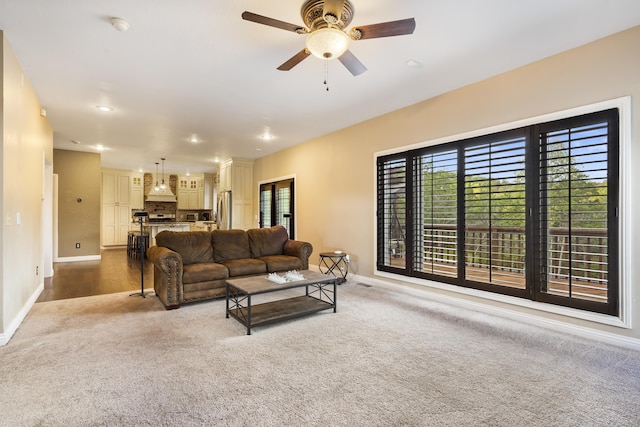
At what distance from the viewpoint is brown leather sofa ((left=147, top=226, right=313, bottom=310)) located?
3.97 meters

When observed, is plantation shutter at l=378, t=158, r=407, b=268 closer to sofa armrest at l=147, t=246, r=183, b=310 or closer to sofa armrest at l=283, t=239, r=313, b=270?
sofa armrest at l=283, t=239, r=313, b=270

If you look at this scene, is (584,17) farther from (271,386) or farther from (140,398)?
(140,398)

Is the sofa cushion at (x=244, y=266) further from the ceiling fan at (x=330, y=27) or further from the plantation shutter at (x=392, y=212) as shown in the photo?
the ceiling fan at (x=330, y=27)

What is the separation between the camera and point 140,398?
2.04 m

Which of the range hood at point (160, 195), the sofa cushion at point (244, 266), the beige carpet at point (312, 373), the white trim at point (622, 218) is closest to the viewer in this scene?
the beige carpet at point (312, 373)

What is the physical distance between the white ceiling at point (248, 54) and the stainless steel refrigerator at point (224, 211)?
354 cm

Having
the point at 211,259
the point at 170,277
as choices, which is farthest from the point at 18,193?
the point at 211,259

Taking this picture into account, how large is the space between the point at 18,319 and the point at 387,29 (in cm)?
443

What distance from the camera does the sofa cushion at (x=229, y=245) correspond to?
16.2 feet

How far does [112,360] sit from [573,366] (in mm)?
3596

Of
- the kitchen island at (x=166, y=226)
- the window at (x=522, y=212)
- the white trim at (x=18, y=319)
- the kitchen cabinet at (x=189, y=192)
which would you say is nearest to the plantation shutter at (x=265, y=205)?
the kitchen island at (x=166, y=226)

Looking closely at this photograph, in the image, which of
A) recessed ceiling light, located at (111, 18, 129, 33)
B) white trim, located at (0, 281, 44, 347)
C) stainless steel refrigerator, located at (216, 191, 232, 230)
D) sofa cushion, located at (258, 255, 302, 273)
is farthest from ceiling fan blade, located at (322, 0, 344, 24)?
stainless steel refrigerator, located at (216, 191, 232, 230)

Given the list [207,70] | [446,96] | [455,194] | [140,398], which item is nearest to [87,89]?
[207,70]

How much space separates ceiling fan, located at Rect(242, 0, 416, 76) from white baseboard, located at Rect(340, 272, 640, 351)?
3064 millimetres
